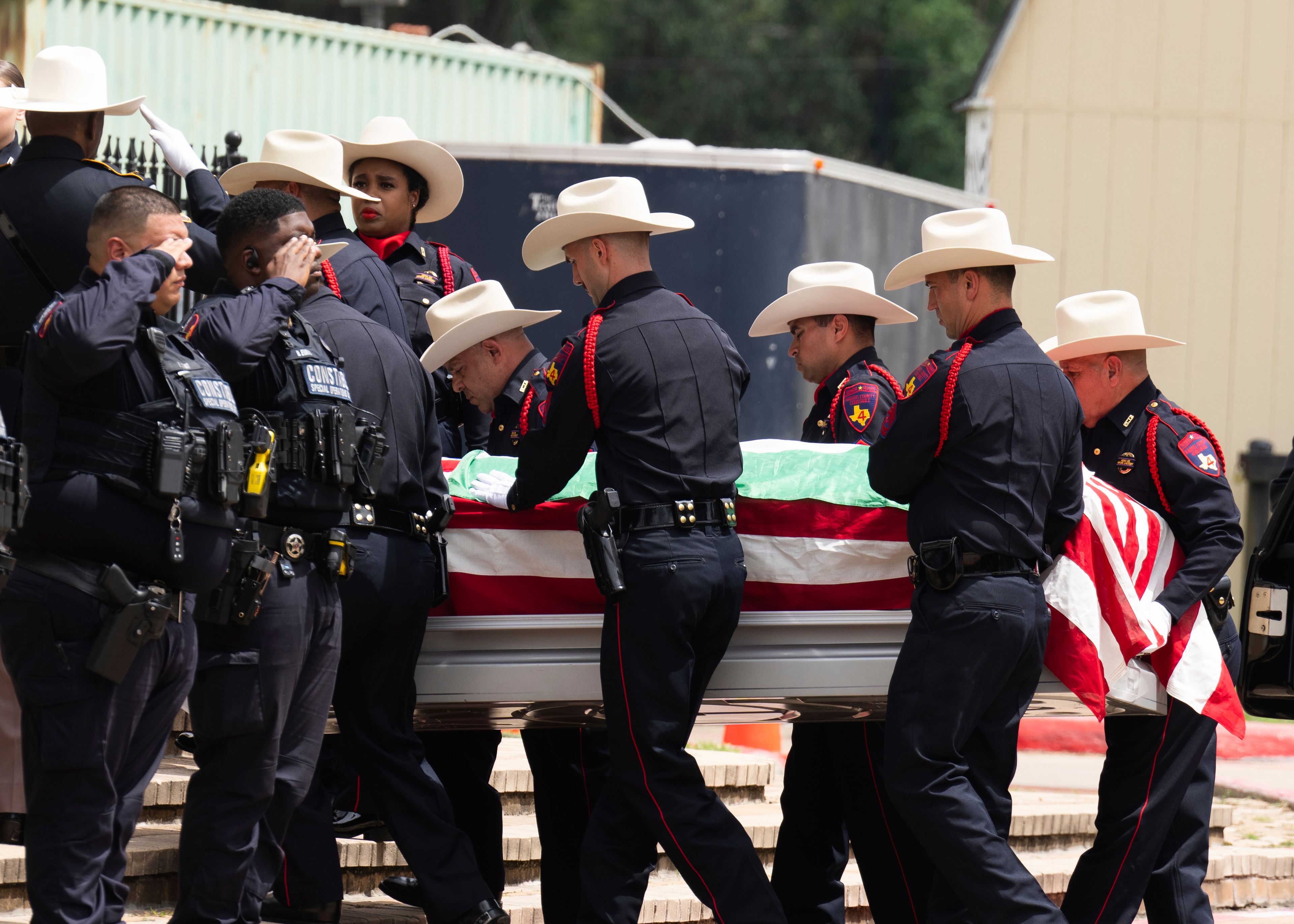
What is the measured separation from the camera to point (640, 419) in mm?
4230

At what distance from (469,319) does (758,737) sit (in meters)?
4.81

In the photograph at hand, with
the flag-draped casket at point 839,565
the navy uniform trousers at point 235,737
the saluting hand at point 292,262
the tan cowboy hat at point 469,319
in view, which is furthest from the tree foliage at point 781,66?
the navy uniform trousers at point 235,737

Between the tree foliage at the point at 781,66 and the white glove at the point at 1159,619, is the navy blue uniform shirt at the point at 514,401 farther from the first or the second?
the tree foliage at the point at 781,66

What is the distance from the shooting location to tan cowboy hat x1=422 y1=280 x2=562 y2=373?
15.4 ft

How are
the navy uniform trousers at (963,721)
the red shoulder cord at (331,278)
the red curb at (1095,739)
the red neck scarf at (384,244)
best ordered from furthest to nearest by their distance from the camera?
the red curb at (1095,739) < the red neck scarf at (384,244) < the red shoulder cord at (331,278) < the navy uniform trousers at (963,721)

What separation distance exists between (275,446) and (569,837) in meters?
1.65

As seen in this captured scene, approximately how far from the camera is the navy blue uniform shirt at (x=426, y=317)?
525 cm

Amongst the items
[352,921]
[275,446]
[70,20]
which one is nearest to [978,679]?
[275,446]

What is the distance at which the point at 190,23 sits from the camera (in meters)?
11.2

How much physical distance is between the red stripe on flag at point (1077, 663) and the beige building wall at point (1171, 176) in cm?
832

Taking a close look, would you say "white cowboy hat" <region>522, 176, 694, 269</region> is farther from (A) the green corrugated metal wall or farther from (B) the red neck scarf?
(A) the green corrugated metal wall

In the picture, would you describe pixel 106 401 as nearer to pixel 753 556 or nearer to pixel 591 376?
pixel 591 376

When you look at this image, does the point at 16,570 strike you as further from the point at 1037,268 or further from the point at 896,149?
the point at 896,149

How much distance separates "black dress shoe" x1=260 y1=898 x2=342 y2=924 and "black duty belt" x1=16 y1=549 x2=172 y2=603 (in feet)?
5.30
